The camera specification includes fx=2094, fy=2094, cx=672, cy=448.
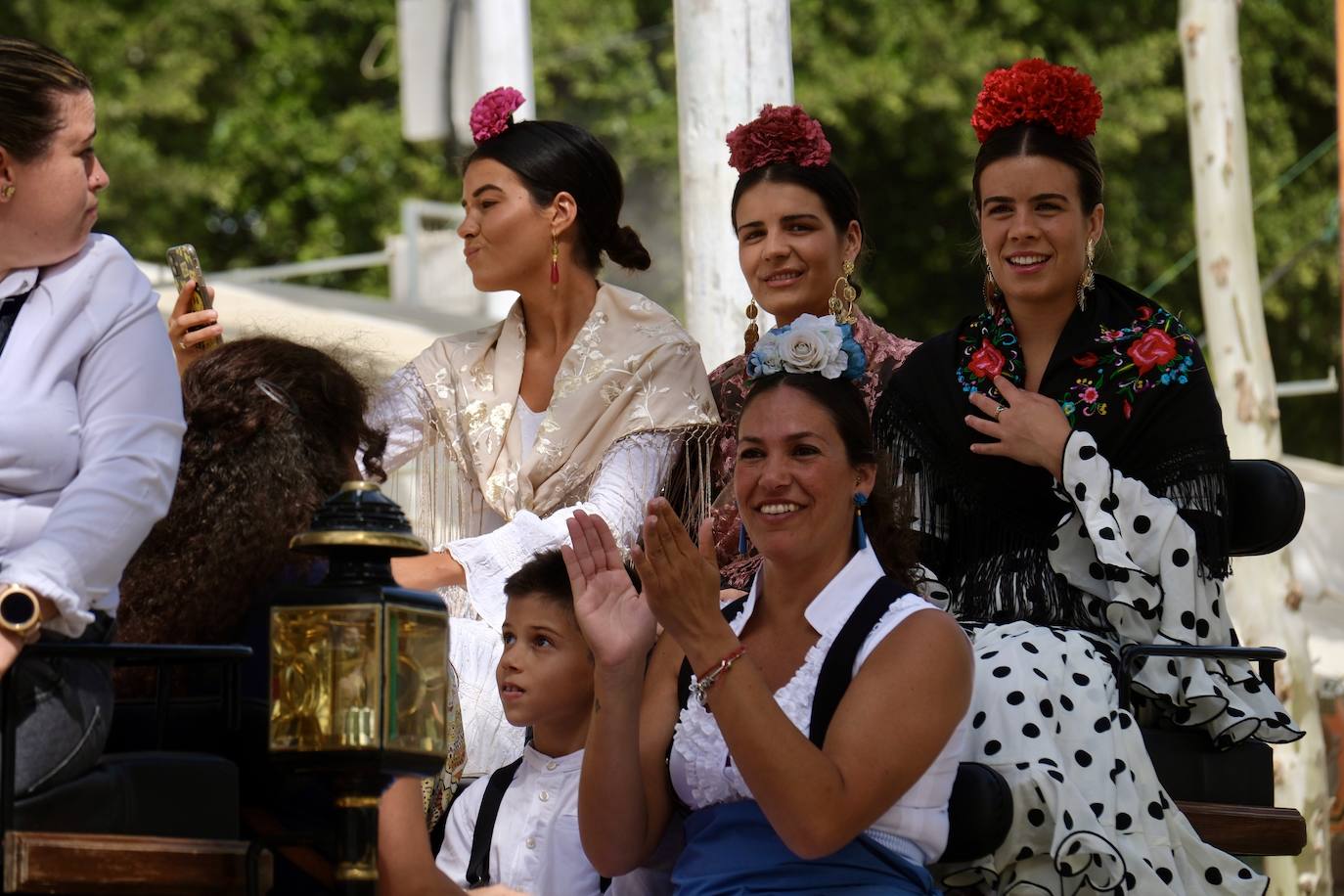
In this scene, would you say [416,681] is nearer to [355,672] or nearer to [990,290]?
[355,672]

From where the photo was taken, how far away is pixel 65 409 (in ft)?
10.4

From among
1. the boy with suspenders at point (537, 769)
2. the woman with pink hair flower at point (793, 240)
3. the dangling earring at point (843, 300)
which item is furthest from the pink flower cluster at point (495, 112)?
the boy with suspenders at point (537, 769)

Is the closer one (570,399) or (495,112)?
(570,399)

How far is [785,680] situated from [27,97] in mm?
1567

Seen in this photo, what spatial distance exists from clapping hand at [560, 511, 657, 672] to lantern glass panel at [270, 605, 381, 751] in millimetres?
752

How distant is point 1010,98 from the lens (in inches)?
181

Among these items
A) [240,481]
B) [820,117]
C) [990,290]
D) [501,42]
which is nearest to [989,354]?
[990,290]

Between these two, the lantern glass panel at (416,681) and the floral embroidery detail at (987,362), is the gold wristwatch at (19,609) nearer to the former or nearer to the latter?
the lantern glass panel at (416,681)

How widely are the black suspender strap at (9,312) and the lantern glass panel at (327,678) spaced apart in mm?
710

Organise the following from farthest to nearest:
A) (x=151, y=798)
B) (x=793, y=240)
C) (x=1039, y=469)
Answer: (x=793, y=240) < (x=1039, y=469) < (x=151, y=798)

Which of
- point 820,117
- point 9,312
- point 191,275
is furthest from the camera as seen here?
point 820,117

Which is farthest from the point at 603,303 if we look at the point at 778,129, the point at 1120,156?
the point at 1120,156

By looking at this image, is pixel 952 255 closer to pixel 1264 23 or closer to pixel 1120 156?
pixel 1120 156

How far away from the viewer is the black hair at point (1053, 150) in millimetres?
4602
